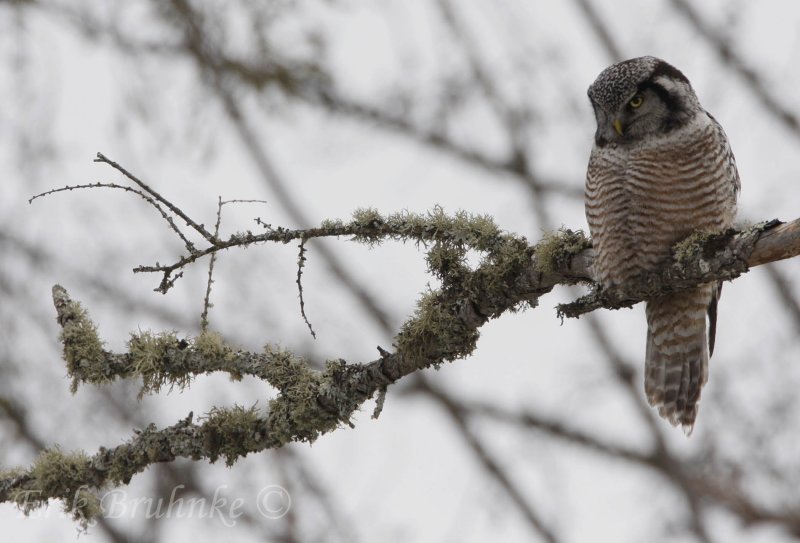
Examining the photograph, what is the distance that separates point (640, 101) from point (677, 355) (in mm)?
1411

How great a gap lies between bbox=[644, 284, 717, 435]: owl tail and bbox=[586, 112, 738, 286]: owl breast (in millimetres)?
521

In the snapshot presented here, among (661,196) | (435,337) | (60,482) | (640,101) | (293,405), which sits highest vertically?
(640,101)

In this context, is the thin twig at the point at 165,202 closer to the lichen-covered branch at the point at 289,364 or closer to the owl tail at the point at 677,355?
the lichen-covered branch at the point at 289,364

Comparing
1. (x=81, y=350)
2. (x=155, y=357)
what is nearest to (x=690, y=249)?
(x=155, y=357)

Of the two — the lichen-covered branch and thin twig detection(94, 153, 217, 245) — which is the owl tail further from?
thin twig detection(94, 153, 217, 245)

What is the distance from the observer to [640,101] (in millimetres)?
5473

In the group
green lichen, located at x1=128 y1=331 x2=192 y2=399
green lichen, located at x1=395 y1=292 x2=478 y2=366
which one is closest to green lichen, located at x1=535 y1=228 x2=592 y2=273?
green lichen, located at x1=395 y1=292 x2=478 y2=366

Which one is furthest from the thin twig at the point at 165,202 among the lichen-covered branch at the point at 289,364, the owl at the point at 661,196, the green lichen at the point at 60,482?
the owl at the point at 661,196

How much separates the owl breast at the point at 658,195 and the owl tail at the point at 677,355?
20.5 inches

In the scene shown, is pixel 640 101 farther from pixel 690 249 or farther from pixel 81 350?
pixel 81 350

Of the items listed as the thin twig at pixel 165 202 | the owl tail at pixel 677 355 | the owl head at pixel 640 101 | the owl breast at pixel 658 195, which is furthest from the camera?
the owl tail at pixel 677 355

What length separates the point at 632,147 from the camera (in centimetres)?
532

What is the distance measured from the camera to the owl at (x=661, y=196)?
502 centimetres

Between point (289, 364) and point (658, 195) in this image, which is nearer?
point (289, 364)
